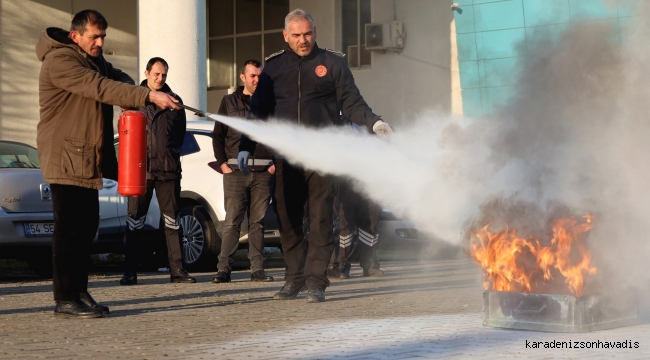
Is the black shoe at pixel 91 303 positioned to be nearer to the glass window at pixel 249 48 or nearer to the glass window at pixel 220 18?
the glass window at pixel 249 48

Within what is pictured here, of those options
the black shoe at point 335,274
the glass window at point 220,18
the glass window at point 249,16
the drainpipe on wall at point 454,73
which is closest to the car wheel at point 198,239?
the black shoe at point 335,274

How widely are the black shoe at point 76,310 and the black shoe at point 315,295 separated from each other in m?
1.80

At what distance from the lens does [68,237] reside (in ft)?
24.5

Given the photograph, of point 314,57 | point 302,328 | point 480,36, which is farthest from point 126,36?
point 302,328

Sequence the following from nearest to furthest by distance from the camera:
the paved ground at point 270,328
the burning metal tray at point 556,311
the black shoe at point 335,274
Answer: the paved ground at point 270,328
the burning metal tray at point 556,311
the black shoe at point 335,274

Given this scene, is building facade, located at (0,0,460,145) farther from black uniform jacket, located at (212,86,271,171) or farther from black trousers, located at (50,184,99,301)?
black trousers, located at (50,184,99,301)

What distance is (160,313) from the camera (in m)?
7.76

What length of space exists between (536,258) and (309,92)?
8.90 feet

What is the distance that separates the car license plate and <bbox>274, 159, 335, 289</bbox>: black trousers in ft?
12.2

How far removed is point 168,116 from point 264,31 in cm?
1591

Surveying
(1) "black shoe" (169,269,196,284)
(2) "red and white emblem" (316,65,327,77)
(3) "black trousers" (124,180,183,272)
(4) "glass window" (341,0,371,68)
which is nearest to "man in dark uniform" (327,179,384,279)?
(1) "black shoe" (169,269,196,284)

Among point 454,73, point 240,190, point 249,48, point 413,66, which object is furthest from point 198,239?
point 249,48

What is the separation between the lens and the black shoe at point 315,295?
8477mm

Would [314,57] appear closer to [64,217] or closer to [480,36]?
[64,217]
